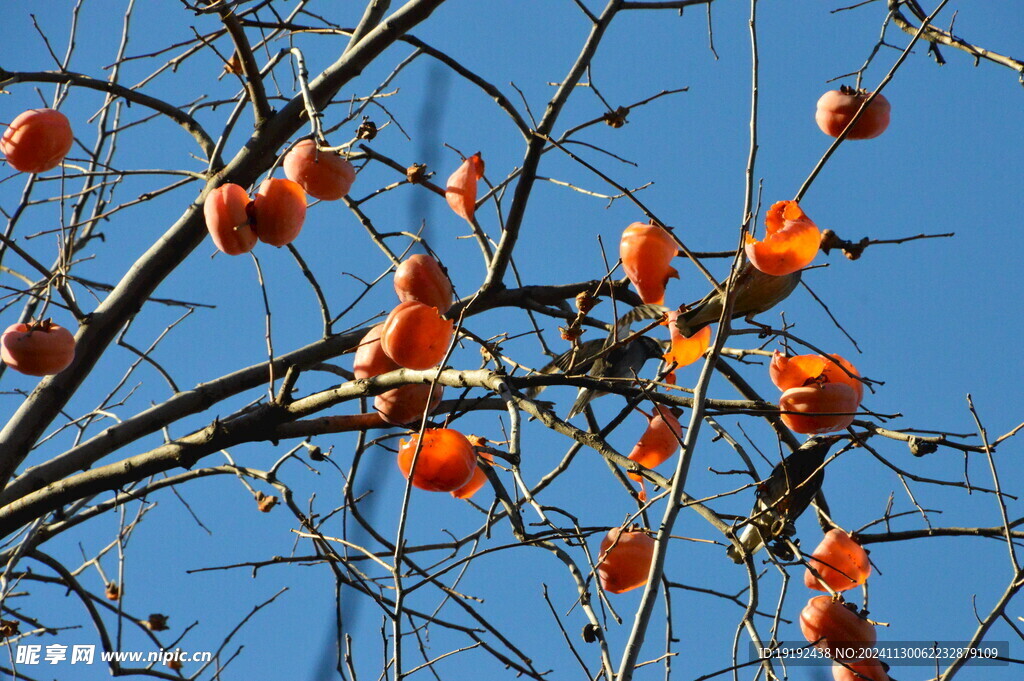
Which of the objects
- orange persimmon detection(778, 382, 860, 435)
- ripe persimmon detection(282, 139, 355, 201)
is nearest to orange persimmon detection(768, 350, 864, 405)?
orange persimmon detection(778, 382, 860, 435)

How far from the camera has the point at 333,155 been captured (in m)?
2.84

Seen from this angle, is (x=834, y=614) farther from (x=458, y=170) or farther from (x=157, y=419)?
(x=157, y=419)

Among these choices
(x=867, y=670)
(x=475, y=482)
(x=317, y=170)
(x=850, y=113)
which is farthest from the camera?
(x=850, y=113)

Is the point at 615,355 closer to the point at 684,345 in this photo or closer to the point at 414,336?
the point at 684,345

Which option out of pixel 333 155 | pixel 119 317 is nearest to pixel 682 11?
pixel 333 155

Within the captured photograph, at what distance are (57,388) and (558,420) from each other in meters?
1.65

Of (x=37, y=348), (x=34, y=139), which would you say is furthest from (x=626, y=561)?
(x=34, y=139)

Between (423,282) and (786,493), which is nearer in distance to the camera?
(786,493)

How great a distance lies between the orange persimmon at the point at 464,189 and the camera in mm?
2982

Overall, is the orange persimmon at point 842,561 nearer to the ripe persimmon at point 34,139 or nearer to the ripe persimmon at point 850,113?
the ripe persimmon at point 850,113

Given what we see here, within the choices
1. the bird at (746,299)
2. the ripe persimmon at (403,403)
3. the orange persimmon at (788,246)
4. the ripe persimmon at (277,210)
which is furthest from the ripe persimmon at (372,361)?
the orange persimmon at (788,246)

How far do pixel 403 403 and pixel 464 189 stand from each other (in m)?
0.79

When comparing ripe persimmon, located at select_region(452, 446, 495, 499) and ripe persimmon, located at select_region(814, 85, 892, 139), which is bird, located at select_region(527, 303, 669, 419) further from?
ripe persimmon, located at select_region(814, 85, 892, 139)

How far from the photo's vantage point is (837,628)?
255 centimetres
